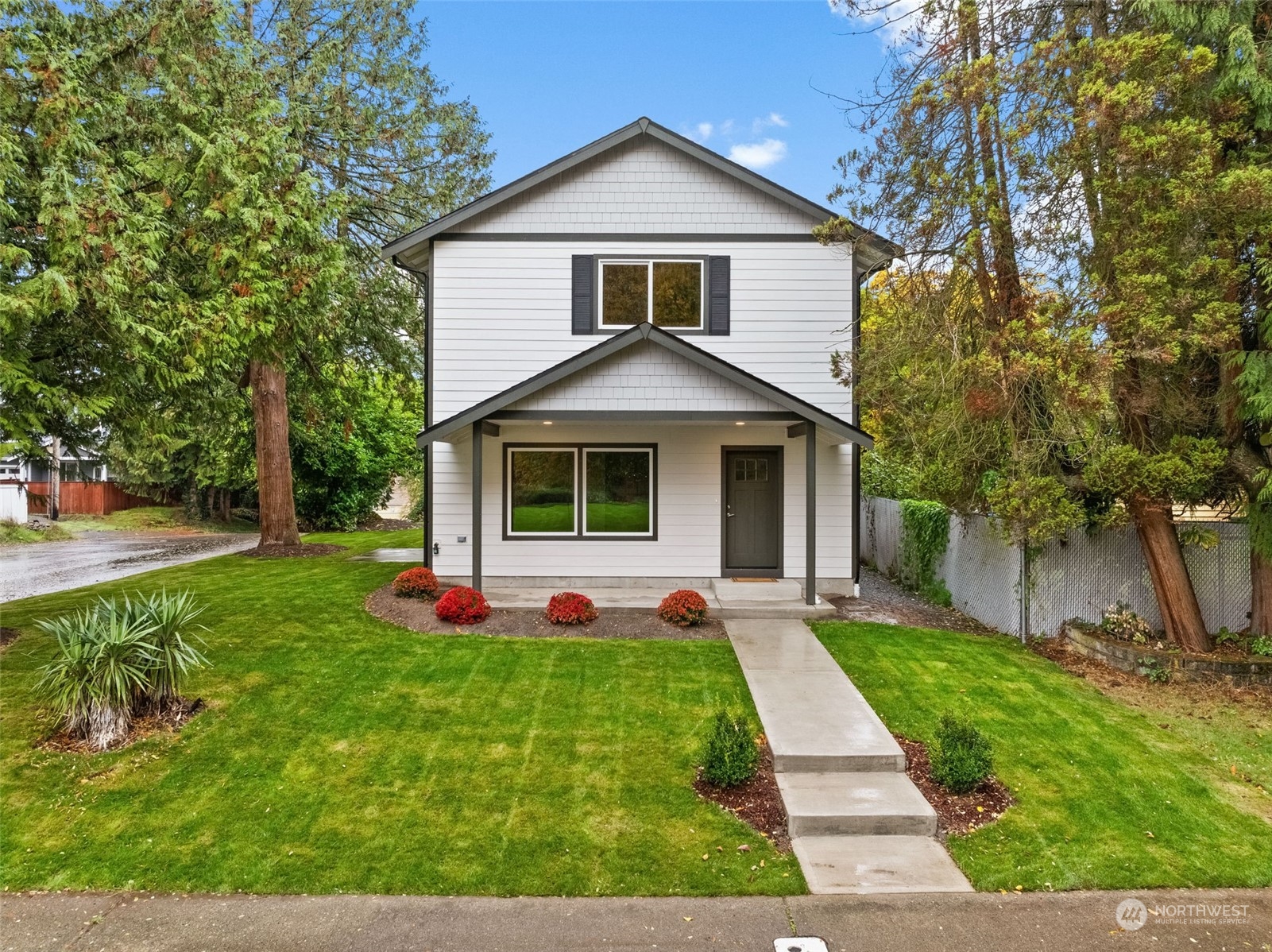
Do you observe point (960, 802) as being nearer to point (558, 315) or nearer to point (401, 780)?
point (401, 780)

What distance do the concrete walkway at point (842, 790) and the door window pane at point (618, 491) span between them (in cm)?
404

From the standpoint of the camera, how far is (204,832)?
14.7 feet

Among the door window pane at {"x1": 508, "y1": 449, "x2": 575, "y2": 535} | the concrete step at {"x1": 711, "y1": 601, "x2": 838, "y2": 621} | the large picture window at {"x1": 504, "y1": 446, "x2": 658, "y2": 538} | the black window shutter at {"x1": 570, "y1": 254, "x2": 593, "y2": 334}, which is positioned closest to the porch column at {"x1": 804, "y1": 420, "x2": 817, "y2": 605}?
the concrete step at {"x1": 711, "y1": 601, "x2": 838, "y2": 621}

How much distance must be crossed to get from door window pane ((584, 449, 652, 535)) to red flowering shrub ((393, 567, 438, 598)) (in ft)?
8.55

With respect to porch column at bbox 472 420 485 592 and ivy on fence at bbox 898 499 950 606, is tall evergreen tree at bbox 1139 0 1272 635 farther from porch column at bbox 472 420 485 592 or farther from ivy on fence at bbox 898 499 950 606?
porch column at bbox 472 420 485 592

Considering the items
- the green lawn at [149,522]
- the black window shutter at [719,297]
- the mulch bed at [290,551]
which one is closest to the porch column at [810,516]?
the black window shutter at [719,297]

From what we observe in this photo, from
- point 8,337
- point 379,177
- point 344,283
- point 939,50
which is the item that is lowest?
point 8,337

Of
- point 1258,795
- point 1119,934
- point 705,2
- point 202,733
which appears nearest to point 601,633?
point 202,733

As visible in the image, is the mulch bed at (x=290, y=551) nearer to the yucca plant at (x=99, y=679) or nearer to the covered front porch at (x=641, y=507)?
the covered front porch at (x=641, y=507)

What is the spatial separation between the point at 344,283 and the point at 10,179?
662 centimetres

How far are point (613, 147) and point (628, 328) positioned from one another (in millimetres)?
2963

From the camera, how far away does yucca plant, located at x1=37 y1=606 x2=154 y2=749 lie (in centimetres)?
543

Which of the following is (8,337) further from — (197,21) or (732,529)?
(732,529)
